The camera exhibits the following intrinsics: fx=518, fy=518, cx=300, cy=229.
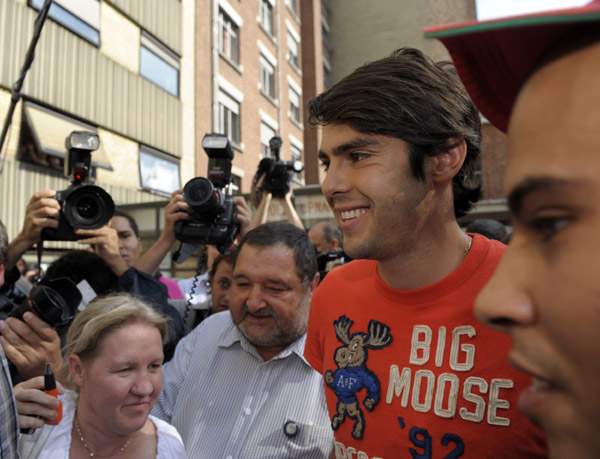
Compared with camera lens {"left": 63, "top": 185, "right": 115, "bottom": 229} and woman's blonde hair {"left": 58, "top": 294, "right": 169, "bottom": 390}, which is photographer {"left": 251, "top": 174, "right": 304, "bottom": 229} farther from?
woman's blonde hair {"left": 58, "top": 294, "right": 169, "bottom": 390}

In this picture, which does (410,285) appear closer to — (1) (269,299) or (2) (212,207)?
(1) (269,299)

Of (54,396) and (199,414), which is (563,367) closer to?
(54,396)

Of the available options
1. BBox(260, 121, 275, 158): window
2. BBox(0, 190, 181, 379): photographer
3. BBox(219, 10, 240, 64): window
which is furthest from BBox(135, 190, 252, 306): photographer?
BBox(260, 121, 275, 158): window

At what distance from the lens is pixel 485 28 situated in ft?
1.77

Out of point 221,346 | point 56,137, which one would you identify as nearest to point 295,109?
point 56,137

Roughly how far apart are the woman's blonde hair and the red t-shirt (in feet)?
2.98

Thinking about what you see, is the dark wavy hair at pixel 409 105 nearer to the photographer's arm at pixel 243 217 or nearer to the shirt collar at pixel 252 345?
the shirt collar at pixel 252 345

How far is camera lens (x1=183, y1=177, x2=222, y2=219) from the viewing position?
2.92 m

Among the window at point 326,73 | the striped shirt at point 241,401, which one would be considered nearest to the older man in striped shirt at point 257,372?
the striped shirt at point 241,401

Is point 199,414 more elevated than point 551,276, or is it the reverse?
point 551,276

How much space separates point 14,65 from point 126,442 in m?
8.68

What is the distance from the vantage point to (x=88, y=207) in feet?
9.02

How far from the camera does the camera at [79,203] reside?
268 cm

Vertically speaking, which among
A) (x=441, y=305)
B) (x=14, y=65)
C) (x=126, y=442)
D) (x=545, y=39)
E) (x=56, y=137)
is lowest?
(x=126, y=442)
